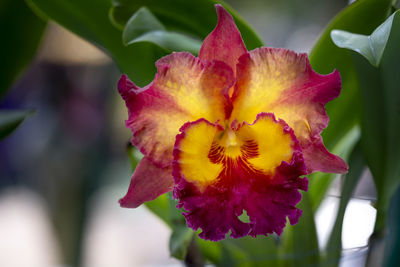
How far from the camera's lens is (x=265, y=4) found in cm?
266

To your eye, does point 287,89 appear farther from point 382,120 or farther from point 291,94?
point 382,120

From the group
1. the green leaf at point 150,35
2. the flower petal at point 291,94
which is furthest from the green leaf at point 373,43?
the green leaf at point 150,35

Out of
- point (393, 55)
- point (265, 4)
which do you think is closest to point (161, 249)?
point (265, 4)

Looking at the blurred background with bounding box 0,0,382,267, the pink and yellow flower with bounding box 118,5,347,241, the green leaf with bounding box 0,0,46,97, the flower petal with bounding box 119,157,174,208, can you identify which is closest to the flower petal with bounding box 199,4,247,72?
the pink and yellow flower with bounding box 118,5,347,241

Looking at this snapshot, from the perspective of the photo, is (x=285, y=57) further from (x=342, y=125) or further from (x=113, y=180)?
(x=113, y=180)

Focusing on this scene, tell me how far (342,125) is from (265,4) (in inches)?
89.6

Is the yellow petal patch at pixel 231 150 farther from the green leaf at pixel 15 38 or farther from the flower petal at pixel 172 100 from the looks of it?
the green leaf at pixel 15 38

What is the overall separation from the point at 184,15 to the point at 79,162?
3.77ft

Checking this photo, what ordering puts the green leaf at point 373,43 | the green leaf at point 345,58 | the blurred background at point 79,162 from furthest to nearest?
the blurred background at point 79,162, the green leaf at point 345,58, the green leaf at point 373,43

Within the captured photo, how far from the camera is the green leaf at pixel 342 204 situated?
503mm

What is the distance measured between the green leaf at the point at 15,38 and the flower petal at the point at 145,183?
321mm

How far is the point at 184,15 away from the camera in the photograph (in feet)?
1.63

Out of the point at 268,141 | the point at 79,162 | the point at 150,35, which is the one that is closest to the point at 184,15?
the point at 150,35

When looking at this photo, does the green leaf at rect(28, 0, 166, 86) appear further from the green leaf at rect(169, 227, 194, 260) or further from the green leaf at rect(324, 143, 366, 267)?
the green leaf at rect(324, 143, 366, 267)
